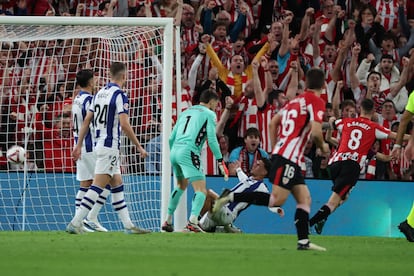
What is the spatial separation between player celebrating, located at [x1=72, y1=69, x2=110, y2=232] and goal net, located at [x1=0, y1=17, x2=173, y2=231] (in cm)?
119

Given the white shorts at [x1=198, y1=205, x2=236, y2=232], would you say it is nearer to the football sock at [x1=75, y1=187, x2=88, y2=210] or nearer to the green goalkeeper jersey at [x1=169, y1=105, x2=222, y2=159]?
the green goalkeeper jersey at [x1=169, y1=105, x2=222, y2=159]

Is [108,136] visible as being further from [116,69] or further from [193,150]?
[193,150]

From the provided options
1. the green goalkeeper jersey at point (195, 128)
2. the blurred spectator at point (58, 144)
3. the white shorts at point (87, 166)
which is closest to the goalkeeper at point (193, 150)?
the green goalkeeper jersey at point (195, 128)

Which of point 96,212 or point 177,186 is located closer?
point 96,212

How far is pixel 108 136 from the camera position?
13.6 meters

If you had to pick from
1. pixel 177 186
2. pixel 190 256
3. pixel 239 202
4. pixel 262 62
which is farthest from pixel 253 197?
pixel 190 256

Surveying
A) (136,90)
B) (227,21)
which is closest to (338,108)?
(227,21)

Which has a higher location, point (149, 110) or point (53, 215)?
point (149, 110)

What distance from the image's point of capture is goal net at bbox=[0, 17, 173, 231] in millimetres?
16438

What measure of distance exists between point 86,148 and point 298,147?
5.02m

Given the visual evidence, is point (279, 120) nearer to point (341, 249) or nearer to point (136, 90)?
point (341, 249)

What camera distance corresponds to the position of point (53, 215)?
17.0 meters

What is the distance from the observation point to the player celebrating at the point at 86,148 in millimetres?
14992

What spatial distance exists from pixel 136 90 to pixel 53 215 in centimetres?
232
